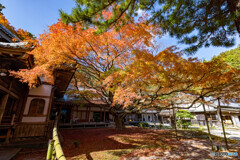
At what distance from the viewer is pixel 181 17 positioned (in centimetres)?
399

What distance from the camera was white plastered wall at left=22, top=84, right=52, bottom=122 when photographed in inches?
270

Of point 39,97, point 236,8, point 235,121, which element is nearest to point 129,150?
point 39,97

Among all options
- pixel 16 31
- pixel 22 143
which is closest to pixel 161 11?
pixel 22 143

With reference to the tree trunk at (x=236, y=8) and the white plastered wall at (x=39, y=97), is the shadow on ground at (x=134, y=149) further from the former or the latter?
the tree trunk at (x=236, y=8)

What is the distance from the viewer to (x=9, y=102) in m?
6.65

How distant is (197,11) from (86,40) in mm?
6094

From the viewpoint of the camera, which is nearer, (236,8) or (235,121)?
(236,8)

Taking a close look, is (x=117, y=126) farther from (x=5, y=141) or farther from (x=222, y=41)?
(x=222, y=41)

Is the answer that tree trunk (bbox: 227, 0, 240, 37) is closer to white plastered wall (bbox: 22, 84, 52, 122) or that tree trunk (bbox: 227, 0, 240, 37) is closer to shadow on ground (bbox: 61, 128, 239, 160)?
shadow on ground (bbox: 61, 128, 239, 160)

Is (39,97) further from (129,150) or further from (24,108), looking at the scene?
(129,150)

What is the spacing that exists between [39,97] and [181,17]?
9.61 meters

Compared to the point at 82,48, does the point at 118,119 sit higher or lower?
lower

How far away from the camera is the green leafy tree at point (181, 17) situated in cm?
338

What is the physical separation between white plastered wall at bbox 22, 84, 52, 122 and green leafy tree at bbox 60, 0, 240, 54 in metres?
6.43
